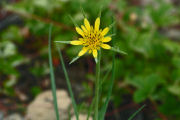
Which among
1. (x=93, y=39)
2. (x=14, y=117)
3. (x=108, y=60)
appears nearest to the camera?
(x=93, y=39)

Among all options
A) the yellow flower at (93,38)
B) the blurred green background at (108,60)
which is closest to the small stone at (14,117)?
the blurred green background at (108,60)

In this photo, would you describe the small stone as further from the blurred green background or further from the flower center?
the flower center

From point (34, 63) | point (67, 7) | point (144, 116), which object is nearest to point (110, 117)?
point (144, 116)

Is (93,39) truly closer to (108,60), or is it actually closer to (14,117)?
(14,117)

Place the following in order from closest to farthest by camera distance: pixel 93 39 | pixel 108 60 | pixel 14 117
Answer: pixel 93 39
pixel 14 117
pixel 108 60

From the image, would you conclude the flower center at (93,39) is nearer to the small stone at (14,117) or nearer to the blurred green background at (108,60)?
the blurred green background at (108,60)

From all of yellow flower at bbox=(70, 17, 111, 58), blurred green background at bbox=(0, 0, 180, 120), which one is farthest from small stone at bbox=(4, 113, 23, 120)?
yellow flower at bbox=(70, 17, 111, 58)

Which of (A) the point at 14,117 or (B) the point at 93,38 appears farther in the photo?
(A) the point at 14,117

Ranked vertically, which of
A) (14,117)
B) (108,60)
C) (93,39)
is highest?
(108,60)

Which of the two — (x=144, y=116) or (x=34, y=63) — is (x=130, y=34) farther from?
(x=34, y=63)

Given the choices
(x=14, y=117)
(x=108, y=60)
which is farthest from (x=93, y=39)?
(x=108, y=60)
